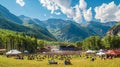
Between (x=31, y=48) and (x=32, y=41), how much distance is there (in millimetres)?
A: 8373

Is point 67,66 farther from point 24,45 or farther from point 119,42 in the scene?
point 119,42

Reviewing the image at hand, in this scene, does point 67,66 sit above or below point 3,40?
below

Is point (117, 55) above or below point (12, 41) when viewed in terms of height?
below

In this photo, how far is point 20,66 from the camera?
5869 cm

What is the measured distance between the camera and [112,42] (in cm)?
18988

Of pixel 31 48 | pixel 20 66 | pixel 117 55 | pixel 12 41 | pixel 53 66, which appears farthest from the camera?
pixel 31 48

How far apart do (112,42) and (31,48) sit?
2385 inches

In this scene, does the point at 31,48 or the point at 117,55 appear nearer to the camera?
the point at 117,55

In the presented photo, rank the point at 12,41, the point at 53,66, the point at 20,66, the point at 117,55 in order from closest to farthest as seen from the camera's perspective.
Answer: the point at 20,66 < the point at 53,66 < the point at 117,55 < the point at 12,41

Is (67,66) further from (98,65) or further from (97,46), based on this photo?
(97,46)

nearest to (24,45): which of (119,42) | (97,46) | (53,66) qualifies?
(97,46)

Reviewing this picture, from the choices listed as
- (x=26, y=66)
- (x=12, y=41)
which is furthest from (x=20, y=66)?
(x=12, y=41)

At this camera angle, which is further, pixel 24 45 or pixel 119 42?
pixel 119 42

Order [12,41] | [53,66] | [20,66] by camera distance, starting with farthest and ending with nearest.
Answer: [12,41], [53,66], [20,66]
